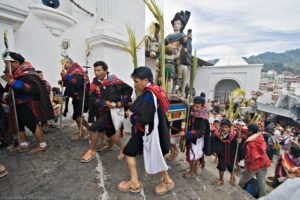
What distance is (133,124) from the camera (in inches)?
71.1

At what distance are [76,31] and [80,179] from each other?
4333mm

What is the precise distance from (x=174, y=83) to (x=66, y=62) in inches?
104

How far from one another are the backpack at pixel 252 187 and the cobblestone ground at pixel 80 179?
3.47ft

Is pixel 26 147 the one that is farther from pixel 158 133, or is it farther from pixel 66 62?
pixel 158 133

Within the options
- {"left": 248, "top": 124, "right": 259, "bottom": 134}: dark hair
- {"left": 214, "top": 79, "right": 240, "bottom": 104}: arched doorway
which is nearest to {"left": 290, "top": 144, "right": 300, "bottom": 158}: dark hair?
{"left": 248, "top": 124, "right": 259, "bottom": 134}: dark hair

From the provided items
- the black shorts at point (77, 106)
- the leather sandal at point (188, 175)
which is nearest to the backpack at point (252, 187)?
the leather sandal at point (188, 175)

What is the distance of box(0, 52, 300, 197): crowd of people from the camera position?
1702 mm

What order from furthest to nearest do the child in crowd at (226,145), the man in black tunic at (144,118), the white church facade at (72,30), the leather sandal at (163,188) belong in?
the white church facade at (72,30) < the child in crowd at (226,145) < the leather sandal at (163,188) < the man in black tunic at (144,118)

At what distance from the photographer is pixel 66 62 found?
2910 millimetres

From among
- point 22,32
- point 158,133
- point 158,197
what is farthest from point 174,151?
point 22,32

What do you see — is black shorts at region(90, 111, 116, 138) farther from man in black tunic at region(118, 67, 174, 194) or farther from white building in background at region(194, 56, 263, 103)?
white building in background at region(194, 56, 263, 103)

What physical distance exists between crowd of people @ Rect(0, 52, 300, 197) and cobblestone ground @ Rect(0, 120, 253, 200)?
0.41ft

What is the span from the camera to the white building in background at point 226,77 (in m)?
13.5

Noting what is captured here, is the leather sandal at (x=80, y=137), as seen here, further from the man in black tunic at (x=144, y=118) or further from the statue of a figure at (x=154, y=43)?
the statue of a figure at (x=154, y=43)
